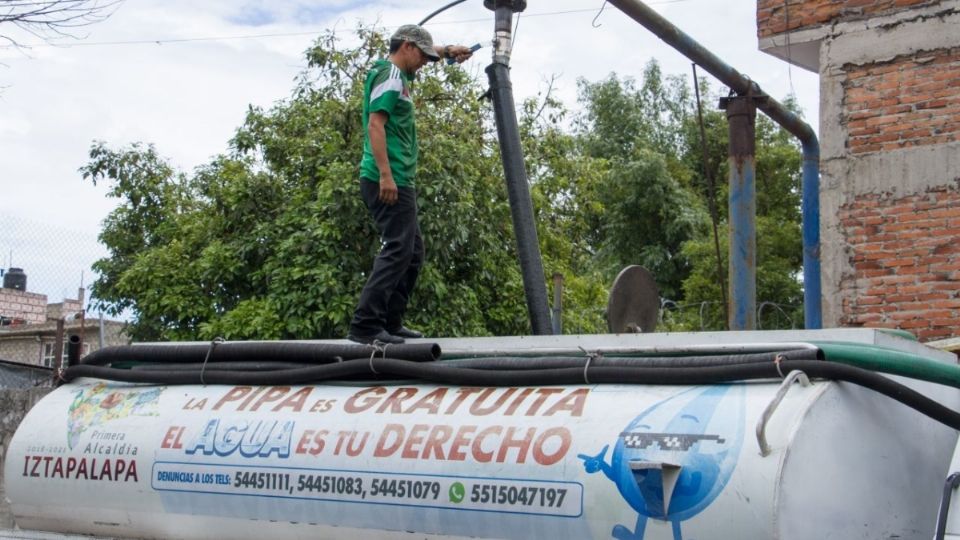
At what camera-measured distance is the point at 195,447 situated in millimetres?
4367

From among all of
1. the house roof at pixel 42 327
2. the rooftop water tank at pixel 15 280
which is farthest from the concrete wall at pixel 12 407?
the rooftop water tank at pixel 15 280

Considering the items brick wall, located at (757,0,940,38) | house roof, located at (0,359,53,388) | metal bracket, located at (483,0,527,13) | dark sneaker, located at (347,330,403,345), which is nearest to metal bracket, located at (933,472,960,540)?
dark sneaker, located at (347,330,403,345)

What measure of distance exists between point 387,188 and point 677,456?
2.45 metres

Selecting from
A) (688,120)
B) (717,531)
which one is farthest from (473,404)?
(688,120)

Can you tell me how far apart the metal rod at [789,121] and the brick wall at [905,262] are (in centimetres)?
51

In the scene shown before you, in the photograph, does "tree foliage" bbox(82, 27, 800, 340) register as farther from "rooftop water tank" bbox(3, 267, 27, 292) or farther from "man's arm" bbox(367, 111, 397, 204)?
"rooftop water tank" bbox(3, 267, 27, 292)

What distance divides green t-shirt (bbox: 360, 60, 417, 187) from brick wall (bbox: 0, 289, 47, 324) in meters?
27.8

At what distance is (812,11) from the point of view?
34.5 feet

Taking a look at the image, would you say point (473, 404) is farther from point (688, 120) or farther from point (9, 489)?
point (688, 120)

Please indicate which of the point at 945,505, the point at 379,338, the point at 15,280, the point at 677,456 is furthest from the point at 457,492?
the point at 15,280

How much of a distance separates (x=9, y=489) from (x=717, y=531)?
10.5 ft

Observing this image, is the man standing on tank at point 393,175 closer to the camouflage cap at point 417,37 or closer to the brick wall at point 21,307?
the camouflage cap at point 417,37

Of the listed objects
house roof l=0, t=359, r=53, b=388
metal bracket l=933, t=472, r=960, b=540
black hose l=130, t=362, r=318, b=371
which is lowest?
house roof l=0, t=359, r=53, b=388

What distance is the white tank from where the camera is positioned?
3.24 meters
